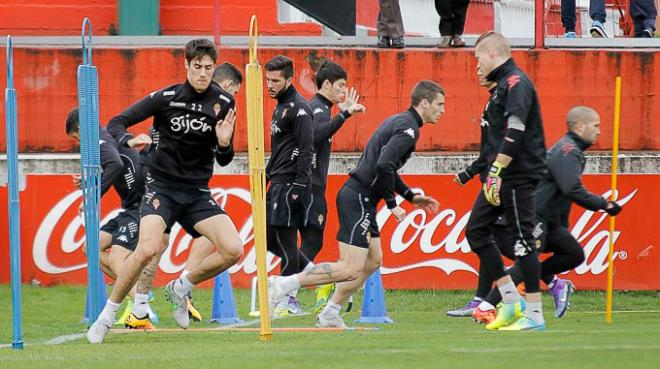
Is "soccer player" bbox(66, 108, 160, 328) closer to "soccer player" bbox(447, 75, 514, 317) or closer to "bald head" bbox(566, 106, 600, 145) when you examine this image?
"soccer player" bbox(447, 75, 514, 317)

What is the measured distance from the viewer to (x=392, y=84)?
1616cm

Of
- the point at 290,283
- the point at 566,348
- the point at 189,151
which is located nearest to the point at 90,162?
the point at 189,151

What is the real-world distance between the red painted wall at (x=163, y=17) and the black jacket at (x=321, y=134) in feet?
17.2

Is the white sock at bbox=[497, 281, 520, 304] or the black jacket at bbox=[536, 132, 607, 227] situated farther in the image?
the black jacket at bbox=[536, 132, 607, 227]

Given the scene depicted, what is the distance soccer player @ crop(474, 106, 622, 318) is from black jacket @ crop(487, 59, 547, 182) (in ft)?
3.86

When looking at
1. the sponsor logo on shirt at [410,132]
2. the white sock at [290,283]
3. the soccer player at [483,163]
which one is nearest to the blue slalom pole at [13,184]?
the white sock at [290,283]

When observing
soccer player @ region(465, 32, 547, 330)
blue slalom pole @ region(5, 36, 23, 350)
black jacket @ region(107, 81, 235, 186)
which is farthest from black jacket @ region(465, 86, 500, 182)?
blue slalom pole @ region(5, 36, 23, 350)

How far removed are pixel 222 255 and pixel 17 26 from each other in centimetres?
912

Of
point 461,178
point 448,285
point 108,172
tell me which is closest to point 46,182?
point 108,172

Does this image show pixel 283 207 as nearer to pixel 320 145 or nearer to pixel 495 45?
pixel 320 145

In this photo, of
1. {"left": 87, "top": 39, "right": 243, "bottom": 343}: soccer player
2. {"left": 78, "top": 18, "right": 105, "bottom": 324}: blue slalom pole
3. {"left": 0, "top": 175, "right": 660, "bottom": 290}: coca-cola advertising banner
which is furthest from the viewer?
{"left": 0, "top": 175, "right": 660, "bottom": 290}: coca-cola advertising banner

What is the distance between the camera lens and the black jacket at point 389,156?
36.3ft

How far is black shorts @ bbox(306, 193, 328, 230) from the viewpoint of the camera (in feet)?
42.7

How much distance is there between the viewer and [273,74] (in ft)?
41.4
